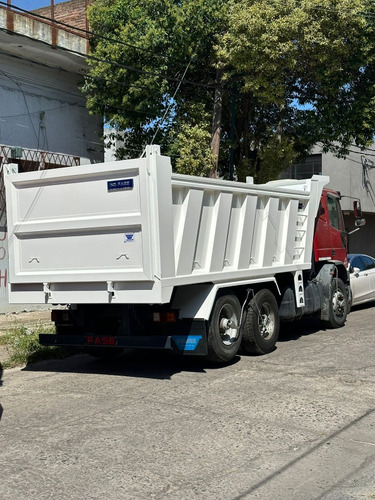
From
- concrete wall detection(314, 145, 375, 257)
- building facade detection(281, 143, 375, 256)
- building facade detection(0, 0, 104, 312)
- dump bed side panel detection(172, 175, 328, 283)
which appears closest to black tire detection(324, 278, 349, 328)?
dump bed side panel detection(172, 175, 328, 283)

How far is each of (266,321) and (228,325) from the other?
1259 millimetres

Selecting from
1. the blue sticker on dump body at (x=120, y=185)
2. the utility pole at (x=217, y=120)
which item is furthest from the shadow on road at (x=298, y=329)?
the utility pole at (x=217, y=120)

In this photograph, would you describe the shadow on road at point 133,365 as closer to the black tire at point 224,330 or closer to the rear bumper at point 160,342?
the black tire at point 224,330

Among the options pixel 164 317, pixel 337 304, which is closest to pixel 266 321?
pixel 164 317

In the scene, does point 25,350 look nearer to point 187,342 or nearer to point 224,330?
point 187,342

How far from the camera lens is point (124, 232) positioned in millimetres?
8000

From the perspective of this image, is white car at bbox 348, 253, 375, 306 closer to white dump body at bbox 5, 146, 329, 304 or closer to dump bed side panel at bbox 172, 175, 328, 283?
dump bed side panel at bbox 172, 175, 328, 283

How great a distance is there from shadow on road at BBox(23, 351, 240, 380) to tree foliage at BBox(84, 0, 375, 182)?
739 cm

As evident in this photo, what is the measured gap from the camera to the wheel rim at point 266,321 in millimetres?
10062

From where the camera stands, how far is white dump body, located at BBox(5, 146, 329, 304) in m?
7.77

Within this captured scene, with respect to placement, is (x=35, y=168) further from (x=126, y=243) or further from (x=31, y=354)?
(x=126, y=243)

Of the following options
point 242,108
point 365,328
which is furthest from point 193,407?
point 242,108

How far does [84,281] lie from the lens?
8.34 m

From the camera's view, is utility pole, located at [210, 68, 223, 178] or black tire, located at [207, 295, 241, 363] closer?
black tire, located at [207, 295, 241, 363]
